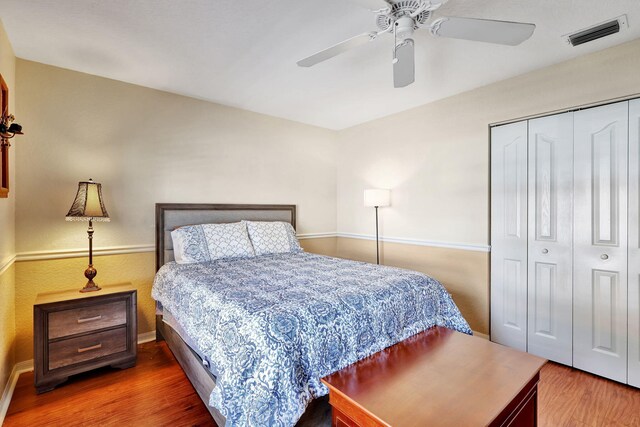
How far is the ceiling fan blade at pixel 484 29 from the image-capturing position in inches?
59.5

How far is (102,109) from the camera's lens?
2.79 m

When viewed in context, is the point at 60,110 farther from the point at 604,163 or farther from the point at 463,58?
the point at 604,163

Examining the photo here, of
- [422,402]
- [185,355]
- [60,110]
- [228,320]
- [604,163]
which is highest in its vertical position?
[60,110]

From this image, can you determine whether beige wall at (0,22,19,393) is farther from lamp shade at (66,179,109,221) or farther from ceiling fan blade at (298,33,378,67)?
ceiling fan blade at (298,33,378,67)

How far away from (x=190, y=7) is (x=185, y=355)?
230 cm

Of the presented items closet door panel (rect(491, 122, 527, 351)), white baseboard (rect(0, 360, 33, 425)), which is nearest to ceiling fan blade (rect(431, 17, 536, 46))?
closet door panel (rect(491, 122, 527, 351))

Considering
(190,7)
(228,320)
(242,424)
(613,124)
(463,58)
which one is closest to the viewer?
(242,424)

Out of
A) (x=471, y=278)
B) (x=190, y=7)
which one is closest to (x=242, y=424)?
(x=190, y=7)

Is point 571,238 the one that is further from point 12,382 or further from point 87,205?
point 12,382

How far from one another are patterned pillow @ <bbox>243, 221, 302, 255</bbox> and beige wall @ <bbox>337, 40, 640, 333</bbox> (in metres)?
1.26

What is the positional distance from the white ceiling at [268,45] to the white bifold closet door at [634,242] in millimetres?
657

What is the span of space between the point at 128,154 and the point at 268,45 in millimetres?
1757

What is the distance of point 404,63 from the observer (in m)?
1.92

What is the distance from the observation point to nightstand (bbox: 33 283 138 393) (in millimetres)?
2154
